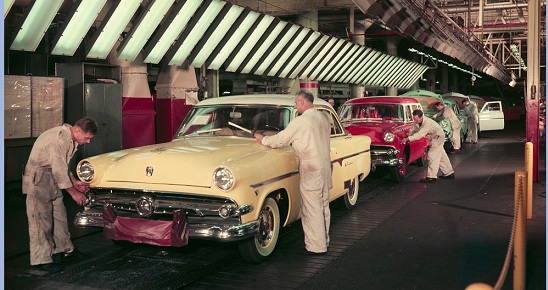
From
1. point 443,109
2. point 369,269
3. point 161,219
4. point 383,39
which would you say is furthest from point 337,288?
point 383,39

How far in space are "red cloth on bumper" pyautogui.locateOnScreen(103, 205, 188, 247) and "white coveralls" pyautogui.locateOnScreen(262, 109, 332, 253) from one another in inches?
54.4

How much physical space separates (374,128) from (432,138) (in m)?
1.26

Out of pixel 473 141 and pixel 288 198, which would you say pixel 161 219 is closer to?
pixel 288 198

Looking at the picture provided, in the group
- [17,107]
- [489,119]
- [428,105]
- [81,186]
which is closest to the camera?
[81,186]

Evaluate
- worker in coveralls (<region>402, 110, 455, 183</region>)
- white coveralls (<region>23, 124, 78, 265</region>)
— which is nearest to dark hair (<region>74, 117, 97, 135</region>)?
white coveralls (<region>23, 124, 78, 265</region>)

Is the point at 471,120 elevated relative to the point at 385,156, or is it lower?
elevated

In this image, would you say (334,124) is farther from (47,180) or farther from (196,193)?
(47,180)

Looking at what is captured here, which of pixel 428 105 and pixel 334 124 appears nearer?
pixel 334 124

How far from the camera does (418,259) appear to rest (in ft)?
21.1

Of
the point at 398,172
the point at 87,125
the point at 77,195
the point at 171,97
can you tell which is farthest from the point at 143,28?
the point at 77,195

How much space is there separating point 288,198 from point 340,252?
0.80m

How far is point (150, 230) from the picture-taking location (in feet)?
19.1

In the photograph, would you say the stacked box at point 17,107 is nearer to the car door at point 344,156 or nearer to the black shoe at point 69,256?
the black shoe at point 69,256

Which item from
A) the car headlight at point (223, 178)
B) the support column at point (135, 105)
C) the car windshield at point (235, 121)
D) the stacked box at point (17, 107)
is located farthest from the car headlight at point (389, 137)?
the car headlight at point (223, 178)
